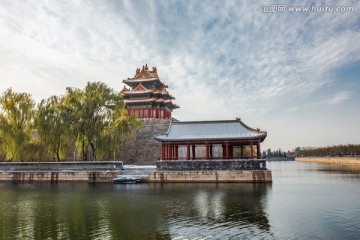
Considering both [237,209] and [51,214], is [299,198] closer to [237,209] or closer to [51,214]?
[237,209]

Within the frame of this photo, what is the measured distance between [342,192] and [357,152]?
2717 inches

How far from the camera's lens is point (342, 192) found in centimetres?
1834

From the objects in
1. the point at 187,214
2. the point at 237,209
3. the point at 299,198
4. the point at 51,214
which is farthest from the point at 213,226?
the point at 299,198

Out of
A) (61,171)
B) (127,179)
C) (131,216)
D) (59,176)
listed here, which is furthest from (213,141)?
(131,216)

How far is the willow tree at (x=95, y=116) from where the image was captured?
93.2ft

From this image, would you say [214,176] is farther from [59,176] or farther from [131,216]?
[59,176]

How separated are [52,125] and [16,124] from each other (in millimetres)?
4336

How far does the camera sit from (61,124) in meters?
28.2

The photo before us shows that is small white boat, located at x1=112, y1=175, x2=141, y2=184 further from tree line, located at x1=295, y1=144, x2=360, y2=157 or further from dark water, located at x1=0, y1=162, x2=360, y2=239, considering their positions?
tree line, located at x1=295, y1=144, x2=360, y2=157

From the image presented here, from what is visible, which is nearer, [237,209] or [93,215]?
[93,215]

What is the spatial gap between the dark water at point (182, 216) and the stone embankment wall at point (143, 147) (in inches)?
734

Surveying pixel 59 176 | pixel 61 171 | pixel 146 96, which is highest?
pixel 146 96

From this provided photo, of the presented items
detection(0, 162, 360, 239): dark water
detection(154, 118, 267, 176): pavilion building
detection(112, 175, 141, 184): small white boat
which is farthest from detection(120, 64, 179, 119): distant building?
detection(0, 162, 360, 239): dark water

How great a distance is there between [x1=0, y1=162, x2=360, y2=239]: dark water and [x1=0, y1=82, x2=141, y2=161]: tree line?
11.7m
